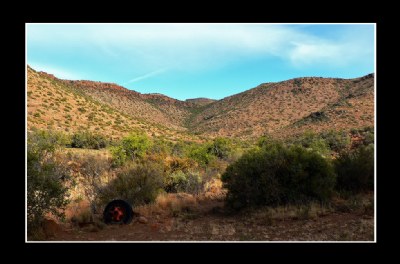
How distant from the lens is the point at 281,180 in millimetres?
11492

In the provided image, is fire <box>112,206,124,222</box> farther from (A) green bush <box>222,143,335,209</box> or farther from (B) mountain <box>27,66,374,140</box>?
(B) mountain <box>27,66,374,140</box>

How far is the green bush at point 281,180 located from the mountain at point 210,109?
1052 inches

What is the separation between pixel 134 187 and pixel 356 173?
8140mm

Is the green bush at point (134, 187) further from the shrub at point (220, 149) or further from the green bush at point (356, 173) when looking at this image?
the shrub at point (220, 149)

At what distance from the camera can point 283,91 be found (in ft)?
277

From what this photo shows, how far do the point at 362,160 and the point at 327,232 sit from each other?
553 cm

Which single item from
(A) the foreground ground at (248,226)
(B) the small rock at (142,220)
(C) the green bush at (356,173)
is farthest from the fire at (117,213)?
(C) the green bush at (356,173)

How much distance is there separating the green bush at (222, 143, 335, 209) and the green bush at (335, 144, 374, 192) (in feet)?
5.63

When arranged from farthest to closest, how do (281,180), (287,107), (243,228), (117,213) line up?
(287,107) < (281,180) < (117,213) < (243,228)

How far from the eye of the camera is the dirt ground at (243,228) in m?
8.65

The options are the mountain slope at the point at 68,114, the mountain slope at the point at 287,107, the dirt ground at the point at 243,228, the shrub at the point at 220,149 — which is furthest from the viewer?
the mountain slope at the point at 287,107

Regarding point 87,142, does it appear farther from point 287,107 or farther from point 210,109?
point 210,109

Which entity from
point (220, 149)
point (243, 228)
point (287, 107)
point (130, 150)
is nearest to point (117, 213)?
point (243, 228)

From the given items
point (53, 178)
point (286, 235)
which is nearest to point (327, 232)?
point (286, 235)
